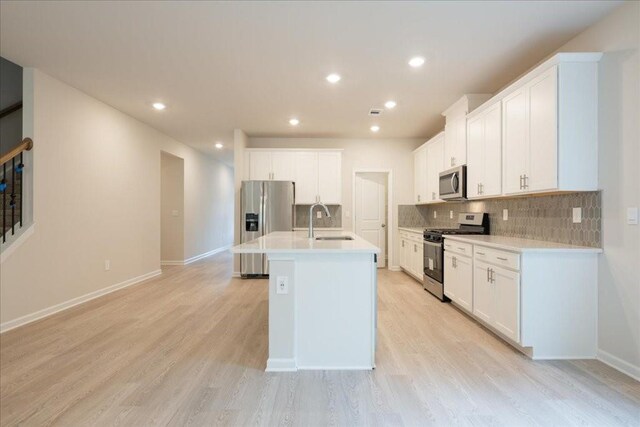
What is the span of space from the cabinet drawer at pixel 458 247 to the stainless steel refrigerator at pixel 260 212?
9.14 feet

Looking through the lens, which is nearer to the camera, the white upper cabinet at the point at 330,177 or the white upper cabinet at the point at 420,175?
the white upper cabinet at the point at 420,175

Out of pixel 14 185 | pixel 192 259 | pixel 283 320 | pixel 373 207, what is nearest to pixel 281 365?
pixel 283 320

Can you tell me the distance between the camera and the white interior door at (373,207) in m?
6.80

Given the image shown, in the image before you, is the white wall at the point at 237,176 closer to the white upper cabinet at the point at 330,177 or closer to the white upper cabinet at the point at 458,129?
the white upper cabinet at the point at 330,177

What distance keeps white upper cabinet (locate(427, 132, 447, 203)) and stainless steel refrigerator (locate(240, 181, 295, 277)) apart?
2490 millimetres

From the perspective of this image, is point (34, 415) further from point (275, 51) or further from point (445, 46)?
point (445, 46)

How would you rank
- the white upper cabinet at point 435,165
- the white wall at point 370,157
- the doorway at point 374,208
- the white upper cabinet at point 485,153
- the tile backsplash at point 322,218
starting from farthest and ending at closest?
the doorway at point 374,208 < the white wall at point 370,157 < the tile backsplash at point 322,218 < the white upper cabinet at point 435,165 < the white upper cabinet at point 485,153

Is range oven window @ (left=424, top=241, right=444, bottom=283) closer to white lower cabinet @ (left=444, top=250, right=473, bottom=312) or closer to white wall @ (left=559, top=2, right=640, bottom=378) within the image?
white lower cabinet @ (left=444, top=250, right=473, bottom=312)

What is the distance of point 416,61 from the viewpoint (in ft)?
11.1

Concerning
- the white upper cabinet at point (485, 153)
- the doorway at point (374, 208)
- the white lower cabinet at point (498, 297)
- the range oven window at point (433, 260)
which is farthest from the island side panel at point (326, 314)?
the doorway at point (374, 208)

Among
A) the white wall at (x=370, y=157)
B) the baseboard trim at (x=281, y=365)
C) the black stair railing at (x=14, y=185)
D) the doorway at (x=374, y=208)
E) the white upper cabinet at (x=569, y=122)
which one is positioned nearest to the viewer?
the baseboard trim at (x=281, y=365)

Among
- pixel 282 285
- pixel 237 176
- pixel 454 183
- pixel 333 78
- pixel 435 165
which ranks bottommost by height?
pixel 282 285

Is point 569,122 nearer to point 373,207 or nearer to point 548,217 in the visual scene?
point 548,217

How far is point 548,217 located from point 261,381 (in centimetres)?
299
